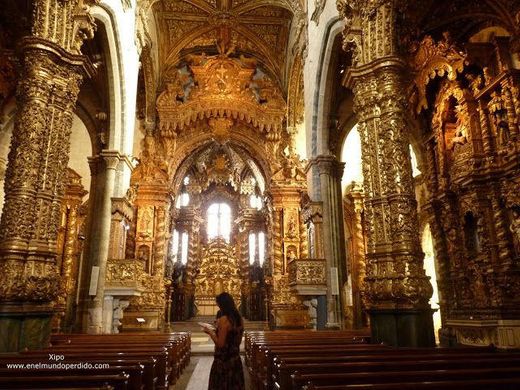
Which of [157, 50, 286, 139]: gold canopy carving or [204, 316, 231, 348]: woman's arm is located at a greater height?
[157, 50, 286, 139]: gold canopy carving

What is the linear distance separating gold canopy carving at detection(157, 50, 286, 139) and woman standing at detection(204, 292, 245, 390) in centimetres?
1297

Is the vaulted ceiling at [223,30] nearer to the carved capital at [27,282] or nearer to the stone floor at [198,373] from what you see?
the stone floor at [198,373]

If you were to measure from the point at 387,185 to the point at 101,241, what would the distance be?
23.7 ft

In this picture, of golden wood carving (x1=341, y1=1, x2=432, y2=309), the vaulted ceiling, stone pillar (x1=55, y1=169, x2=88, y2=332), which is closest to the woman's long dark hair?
golden wood carving (x1=341, y1=1, x2=432, y2=309)

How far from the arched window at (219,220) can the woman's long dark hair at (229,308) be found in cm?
2006

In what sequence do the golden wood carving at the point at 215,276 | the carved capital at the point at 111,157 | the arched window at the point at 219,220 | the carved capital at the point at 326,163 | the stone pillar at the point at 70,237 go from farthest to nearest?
the arched window at the point at 219,220 < the golden wood carving at the point at 215,276 < the stone pillar at the point at 70,237 < the carved capital at the point at 326,163 < the carved capital at the point at 111,157

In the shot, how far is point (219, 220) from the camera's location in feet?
81.5

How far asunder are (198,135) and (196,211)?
7.31 meters

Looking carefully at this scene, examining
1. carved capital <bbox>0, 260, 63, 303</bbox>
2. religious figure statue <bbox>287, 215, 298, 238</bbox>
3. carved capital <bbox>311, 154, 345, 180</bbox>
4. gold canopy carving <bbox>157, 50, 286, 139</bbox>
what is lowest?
carved capital <bbox>0, 260, 63, 303</bbox>

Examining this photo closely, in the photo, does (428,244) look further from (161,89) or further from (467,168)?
(161,89)

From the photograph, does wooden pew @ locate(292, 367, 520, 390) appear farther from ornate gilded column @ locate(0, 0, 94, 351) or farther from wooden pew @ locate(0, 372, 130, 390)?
ornate gilded column @ locate(0, 0, 94, 351)

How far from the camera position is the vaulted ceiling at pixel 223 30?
1608cm

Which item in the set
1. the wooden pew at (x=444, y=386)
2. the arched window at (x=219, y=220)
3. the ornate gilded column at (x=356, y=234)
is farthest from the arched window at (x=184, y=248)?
the wooden pew at (x=444, y=386)

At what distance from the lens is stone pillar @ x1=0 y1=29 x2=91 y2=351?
5.20 meters
